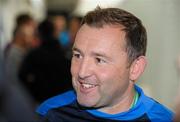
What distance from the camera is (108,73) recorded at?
1.40 m

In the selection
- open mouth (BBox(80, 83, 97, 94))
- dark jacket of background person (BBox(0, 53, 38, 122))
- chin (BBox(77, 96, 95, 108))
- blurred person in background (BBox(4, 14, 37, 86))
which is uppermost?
dark jacket of background person (BBox(0, 53, 38, 122))

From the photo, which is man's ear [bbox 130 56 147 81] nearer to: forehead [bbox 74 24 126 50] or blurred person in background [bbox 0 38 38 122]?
forehead [bbox 74 24 126 50]

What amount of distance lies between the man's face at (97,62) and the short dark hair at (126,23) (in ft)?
0.05

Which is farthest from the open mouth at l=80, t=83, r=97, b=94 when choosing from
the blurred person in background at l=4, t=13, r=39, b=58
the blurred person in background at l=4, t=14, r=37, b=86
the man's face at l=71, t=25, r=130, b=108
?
the blurred person in background at l=4, t=13, r=39, b=58

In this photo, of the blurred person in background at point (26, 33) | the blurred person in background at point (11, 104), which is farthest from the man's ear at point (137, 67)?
the blurred person in background at point (26, 33)

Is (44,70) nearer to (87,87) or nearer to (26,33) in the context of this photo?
(26,33)

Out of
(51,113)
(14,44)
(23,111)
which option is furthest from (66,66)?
(23,111)

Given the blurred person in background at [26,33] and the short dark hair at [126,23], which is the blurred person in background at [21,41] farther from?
the short dark hair at [126,23]

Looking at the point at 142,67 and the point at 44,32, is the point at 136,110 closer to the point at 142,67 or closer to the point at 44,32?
the point at 142,67

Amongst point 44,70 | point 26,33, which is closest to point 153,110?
point 44,70

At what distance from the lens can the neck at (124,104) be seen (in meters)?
1.44

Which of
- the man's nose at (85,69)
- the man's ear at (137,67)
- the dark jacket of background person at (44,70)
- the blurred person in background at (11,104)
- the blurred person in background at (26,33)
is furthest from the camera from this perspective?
the blurred person in background at (26,33)

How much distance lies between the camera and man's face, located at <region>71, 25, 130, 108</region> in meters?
1.37

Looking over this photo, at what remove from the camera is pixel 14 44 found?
12.1 ft
